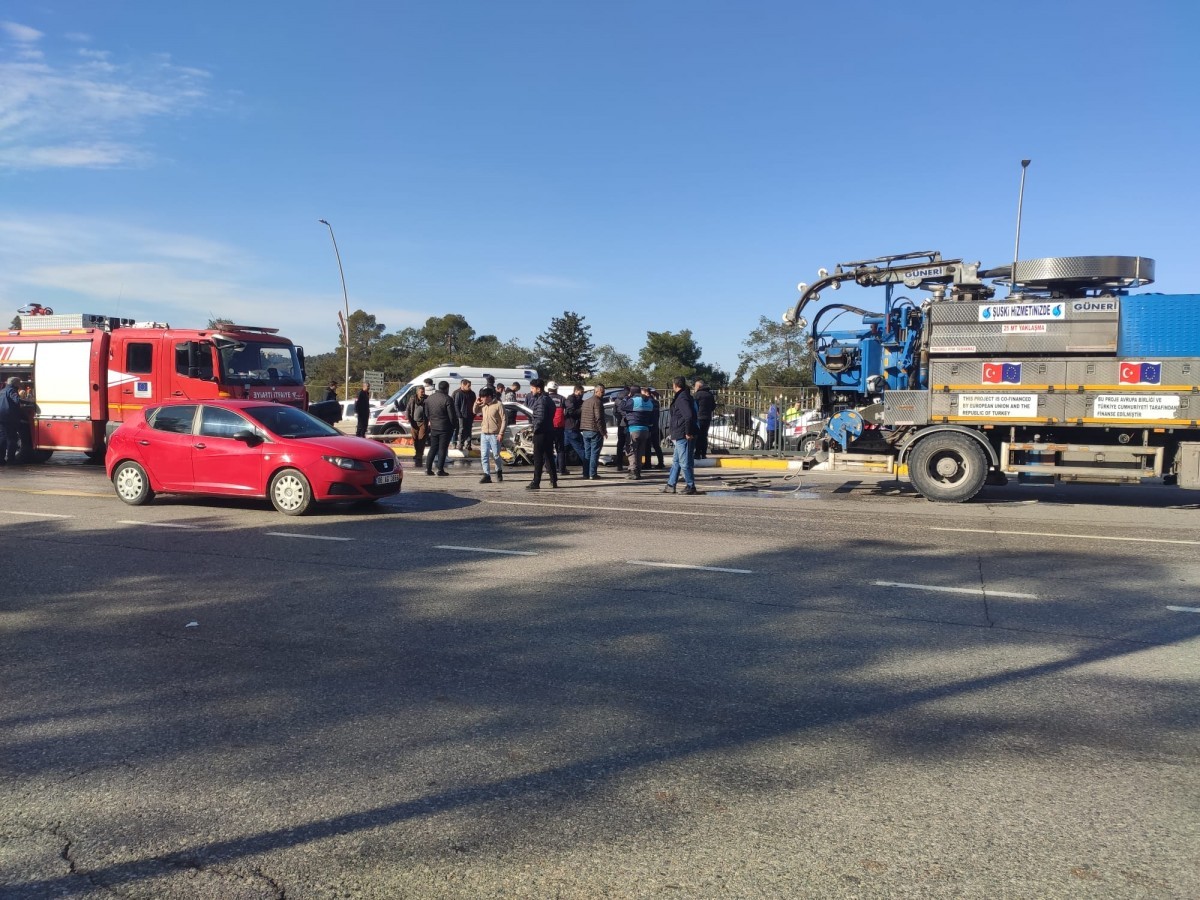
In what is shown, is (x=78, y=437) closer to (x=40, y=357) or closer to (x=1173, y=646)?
(x=40, y=357)

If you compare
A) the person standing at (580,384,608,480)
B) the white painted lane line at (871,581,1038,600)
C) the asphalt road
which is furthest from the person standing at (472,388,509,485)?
the white painted lane line at (871,581,1038,600)

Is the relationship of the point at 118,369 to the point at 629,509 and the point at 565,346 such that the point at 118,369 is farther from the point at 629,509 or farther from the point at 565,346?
the point at 565,346

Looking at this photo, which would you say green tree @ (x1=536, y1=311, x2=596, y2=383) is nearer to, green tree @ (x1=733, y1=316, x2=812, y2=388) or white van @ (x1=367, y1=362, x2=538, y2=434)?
green tree @ (x1=733, y1=316, x2=812, y2=388)

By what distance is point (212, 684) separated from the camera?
206 inches

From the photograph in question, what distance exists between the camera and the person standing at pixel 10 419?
761 inches

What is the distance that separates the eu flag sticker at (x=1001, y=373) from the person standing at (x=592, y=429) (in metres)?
6.55

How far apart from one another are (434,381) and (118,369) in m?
8.99

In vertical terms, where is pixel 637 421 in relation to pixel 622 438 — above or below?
above

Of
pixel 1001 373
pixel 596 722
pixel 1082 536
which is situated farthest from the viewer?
pixel 1001 373

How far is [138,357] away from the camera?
18547 millimetres

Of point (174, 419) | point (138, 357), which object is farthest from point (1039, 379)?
point (138, 357)

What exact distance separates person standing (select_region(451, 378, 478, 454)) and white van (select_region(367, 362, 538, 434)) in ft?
15.5

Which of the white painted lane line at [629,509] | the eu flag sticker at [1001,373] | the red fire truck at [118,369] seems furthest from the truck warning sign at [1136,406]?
the red fire truck at [118,369]

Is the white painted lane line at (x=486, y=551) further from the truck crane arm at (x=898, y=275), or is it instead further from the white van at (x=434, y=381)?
the white van at (x=434, y=381)
